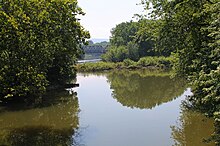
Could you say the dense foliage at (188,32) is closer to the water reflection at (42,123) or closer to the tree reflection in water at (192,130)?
the tree reflection in water at (192,130)

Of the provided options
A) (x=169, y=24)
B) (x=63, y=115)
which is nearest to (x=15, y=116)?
(x=63, y=115)

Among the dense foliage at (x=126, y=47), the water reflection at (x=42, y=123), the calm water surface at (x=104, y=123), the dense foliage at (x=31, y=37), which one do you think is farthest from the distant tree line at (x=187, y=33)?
the dense foliage at (x=126, y=47)

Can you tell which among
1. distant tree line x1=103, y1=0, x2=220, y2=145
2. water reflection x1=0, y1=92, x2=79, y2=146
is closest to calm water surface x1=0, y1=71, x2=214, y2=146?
water reflection x1=0, y1=92, x2=79, y2=146

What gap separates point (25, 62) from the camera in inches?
597

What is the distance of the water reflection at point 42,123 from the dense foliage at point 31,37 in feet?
6.27

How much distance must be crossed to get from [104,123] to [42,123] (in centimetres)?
375

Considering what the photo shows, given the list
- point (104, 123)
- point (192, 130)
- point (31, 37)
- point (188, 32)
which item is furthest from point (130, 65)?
point (31, 37)

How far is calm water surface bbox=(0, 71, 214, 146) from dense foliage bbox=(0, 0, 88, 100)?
2169mm

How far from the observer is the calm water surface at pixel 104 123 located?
1504 centimetres

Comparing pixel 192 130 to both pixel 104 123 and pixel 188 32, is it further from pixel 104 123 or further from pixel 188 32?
pixel 104 123

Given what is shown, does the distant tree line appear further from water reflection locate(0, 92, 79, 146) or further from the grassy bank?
the grassy bank

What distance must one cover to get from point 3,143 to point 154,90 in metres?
20.5

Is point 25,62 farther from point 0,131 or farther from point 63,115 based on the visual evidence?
point 63,115

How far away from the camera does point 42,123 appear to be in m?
18.9
